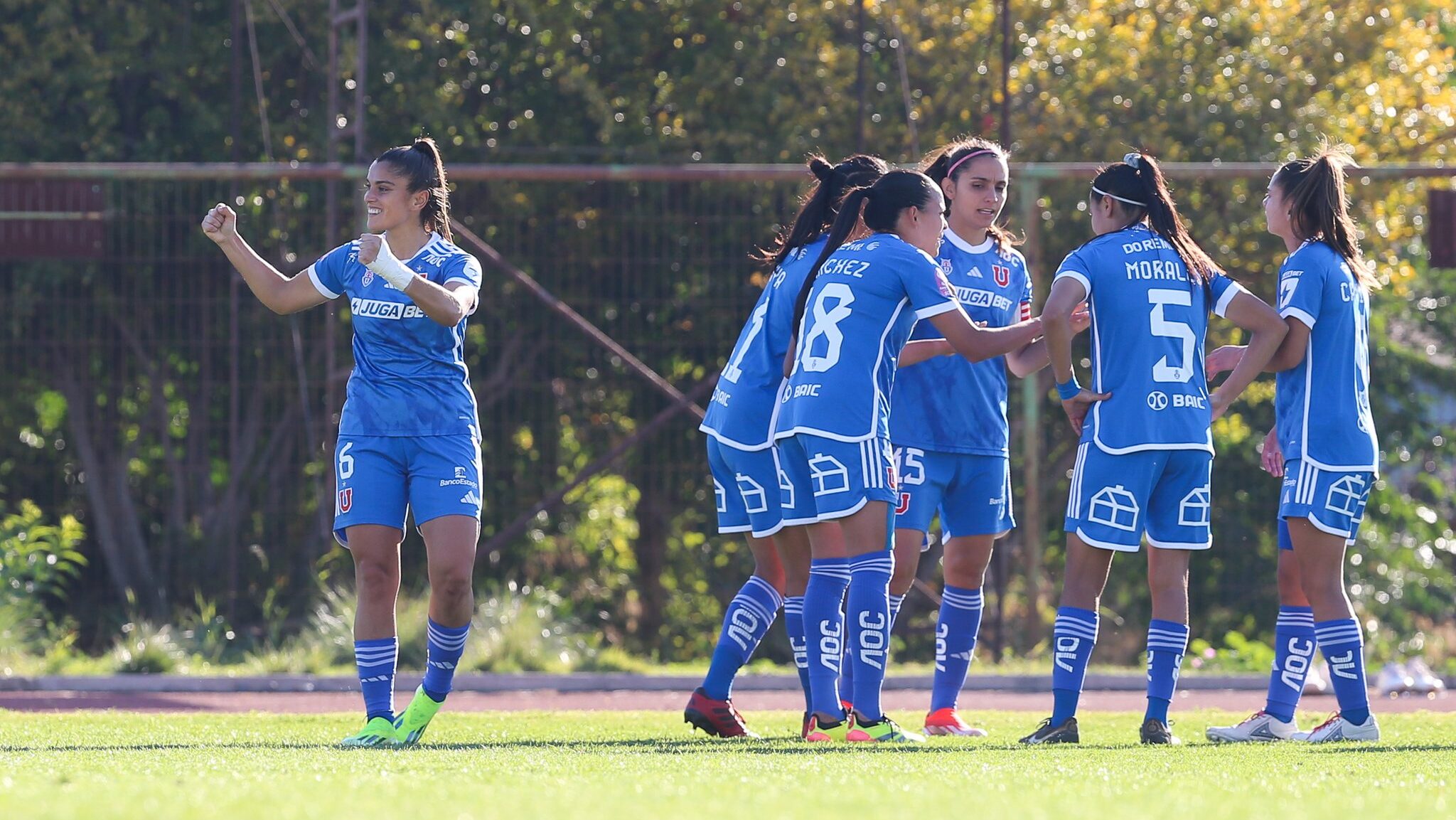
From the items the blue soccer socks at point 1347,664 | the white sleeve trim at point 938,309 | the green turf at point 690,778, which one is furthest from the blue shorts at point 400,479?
the blue soccer socks at point 1347,664

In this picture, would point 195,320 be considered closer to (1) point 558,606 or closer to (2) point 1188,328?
(1) point 558,606

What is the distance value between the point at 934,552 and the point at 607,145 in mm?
3564

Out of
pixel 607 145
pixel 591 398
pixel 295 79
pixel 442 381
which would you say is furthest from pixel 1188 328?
pixel 295 79

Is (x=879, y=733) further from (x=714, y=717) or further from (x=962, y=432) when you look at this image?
(x=962, y=432)

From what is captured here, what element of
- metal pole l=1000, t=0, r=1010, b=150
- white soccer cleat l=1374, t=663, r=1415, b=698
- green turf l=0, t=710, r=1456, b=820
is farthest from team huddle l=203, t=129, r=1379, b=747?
metal pole l=1000, t=0, r=1010, b=150

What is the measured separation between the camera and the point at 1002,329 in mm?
6156

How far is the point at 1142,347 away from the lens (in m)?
6.23

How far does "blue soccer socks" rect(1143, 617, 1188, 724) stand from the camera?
20.5 feet

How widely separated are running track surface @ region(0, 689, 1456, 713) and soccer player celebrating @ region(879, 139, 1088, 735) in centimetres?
201

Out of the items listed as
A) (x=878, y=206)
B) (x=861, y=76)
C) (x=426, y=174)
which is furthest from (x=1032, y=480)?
(x=426, y=174)

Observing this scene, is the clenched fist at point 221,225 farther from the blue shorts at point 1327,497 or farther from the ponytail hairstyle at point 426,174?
the blue shorts at point 1327,497

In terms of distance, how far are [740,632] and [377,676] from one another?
4.30 feet

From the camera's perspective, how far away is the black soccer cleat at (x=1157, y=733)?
618cm

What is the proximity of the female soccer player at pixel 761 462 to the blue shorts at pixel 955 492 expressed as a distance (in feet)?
1.55
